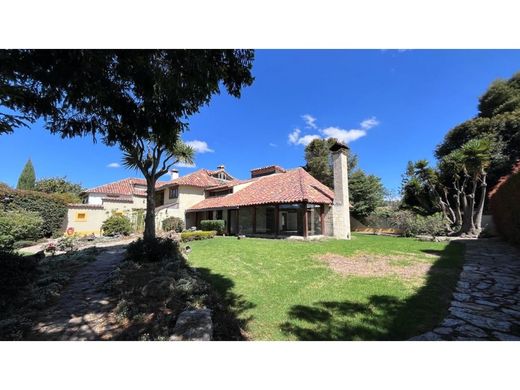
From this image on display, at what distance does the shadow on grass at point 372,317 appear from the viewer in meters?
3.97

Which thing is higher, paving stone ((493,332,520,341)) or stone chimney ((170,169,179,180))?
stone chimney ((170,169,179,180))

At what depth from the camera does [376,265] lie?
29.9ft

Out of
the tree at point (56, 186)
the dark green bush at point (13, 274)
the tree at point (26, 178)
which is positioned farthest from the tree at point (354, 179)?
the tree at point (26, 178)

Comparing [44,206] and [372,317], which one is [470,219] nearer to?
[372,317]

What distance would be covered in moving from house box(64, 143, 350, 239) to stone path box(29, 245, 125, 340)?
14.3 meters

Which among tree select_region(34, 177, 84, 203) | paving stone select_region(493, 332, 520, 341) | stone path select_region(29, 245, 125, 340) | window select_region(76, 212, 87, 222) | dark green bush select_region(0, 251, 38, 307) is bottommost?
paving stone select_region(493, 332, 520, 341)

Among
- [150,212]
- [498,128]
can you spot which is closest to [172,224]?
[150,212]

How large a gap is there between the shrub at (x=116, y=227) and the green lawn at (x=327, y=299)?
14.3 meters

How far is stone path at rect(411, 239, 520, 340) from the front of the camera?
378 cm

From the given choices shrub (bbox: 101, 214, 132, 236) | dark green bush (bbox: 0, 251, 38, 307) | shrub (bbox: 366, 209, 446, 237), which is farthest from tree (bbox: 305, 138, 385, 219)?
dark green bush (bbox: 0, 251, 38, 307)

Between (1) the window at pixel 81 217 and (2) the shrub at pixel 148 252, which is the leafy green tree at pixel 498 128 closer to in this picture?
(2) the shrub at pixel 148 252

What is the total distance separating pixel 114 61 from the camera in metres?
4.65

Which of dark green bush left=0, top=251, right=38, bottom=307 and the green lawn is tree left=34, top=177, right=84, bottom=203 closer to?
dark green bush left=0, top=251, right=38, bottom=307
